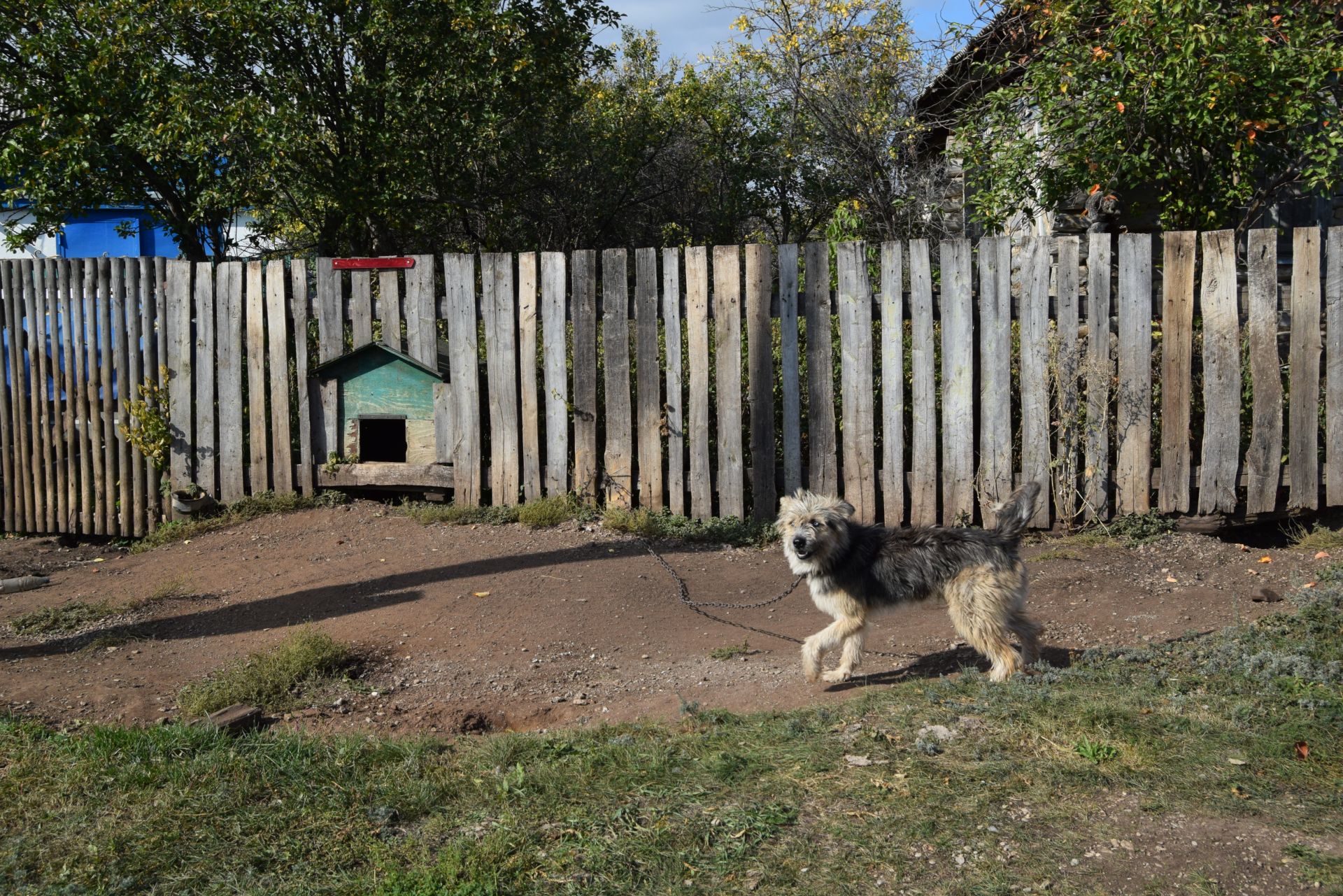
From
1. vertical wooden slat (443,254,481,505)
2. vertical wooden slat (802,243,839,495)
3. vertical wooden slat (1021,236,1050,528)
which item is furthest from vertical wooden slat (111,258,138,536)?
vertical wooden slat (1021,236,1050,528)

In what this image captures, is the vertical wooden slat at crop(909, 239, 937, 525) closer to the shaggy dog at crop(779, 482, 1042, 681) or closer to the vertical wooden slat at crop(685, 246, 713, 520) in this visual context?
the vertical wooden slat at crop(685, 246, 713, 520)

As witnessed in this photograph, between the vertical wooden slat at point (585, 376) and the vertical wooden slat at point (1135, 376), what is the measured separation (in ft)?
12.9

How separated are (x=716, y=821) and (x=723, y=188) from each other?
1516 centimetres

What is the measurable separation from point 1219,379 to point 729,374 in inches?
138

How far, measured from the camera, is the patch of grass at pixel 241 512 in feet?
29.6

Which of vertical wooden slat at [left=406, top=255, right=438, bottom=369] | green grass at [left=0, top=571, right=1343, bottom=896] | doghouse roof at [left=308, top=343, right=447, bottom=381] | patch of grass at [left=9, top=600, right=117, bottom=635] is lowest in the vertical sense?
green grass at [left=0, top=571, right=1343, bottom=896]

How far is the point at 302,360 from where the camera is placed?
9156mm

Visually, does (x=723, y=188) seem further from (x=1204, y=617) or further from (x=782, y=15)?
(x=1204, y=617)

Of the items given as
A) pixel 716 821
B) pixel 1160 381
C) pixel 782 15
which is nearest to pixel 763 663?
pixel 716 821

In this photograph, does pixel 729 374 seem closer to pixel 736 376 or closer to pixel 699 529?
pixel 736 376

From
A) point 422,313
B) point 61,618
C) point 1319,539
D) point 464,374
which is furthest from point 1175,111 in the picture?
point 61,618

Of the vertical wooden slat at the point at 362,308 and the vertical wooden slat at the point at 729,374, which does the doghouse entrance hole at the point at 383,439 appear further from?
the vertical wooden slat at the point at 729,374

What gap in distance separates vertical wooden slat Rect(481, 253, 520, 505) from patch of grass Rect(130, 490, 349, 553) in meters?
1.44

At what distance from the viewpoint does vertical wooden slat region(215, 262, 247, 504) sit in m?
9.26
